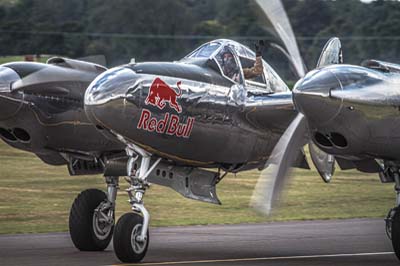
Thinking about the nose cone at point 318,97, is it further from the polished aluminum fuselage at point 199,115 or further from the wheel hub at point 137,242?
the wheel hub at point 137,242

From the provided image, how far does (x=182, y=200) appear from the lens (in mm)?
31453

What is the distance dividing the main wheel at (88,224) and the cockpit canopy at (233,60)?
10.2 feet

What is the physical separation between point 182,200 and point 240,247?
10.7 meters

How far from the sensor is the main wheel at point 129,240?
1719 centimetres

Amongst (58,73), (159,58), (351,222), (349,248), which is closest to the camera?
(58,73)

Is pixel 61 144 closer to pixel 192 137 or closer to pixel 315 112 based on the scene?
pixel 192 137

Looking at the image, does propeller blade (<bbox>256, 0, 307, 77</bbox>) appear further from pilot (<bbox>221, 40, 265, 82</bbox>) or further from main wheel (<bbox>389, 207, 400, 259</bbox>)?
main wheel (<bbox>389, 207, 400, 259</bbox>)

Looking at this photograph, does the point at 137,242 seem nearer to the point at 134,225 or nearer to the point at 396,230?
the point at 134,225

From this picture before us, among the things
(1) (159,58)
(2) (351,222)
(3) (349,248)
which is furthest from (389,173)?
(1) (159,58)

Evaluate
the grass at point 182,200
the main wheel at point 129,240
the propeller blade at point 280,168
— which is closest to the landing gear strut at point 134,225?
the main wheel at point 129,240

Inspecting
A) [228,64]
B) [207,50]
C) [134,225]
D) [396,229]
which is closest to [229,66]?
[228,64]

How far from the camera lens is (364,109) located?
53.8 feet

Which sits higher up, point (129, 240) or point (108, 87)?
point (108, 87)

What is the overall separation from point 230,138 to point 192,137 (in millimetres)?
946
